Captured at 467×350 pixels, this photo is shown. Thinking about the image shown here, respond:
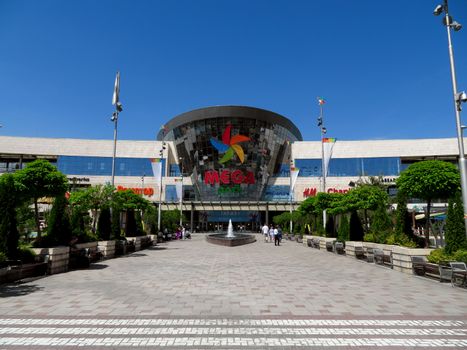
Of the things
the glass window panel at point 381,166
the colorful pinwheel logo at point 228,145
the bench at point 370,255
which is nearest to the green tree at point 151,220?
the colorful pinwheel logo at point 228,145

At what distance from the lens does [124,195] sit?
27.1 m

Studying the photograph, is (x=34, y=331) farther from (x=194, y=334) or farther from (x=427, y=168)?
(x=427, y=168)

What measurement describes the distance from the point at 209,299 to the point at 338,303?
11.8 feet

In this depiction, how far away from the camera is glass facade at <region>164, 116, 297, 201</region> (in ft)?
225

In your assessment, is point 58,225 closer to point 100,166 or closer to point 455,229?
point 455,229

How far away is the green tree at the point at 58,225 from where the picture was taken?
1532 cm

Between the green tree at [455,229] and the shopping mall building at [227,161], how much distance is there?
54.0m

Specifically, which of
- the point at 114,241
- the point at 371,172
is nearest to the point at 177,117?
the point at 371,172

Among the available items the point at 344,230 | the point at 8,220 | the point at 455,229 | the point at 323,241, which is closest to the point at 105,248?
the point at 8,220

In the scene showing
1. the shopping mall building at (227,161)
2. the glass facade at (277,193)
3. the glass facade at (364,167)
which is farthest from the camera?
the glass facade at (277,193)

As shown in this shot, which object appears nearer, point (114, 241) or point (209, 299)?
point (209, 299)

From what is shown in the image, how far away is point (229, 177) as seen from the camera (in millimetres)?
70062

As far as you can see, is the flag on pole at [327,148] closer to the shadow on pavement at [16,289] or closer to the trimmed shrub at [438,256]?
the trimmed shrub at [438,256]

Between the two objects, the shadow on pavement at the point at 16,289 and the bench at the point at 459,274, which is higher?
the bench at the point at 459,274
